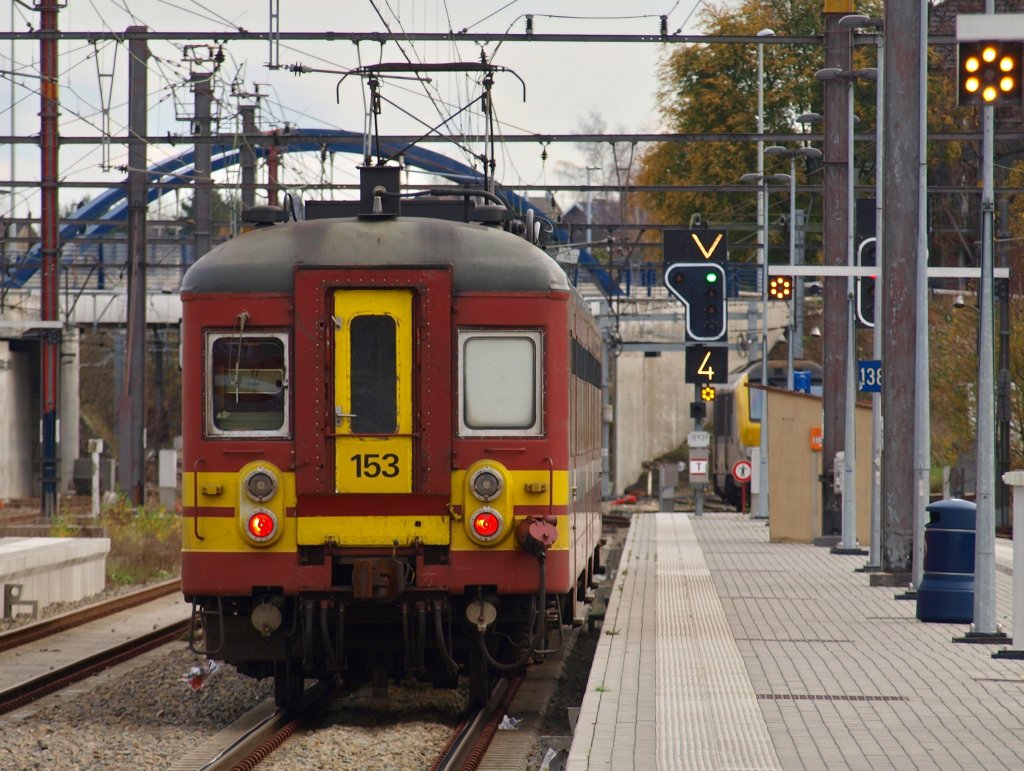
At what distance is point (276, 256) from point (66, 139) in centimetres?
1648

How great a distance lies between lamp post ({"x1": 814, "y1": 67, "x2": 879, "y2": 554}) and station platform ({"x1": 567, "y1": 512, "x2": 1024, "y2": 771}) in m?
3.74

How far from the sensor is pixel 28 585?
18.5 meters

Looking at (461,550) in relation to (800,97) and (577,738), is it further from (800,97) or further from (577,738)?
(800,97)

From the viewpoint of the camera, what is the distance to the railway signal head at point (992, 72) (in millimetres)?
12898

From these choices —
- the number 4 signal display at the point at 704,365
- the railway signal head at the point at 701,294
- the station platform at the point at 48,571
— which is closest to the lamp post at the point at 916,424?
the railway signal head at the point at 701,294

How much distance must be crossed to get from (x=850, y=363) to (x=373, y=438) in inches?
597

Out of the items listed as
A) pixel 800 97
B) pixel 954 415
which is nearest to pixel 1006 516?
pixel 954 415

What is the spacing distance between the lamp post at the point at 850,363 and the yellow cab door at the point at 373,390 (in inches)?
511

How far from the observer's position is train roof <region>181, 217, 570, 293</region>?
10.8m

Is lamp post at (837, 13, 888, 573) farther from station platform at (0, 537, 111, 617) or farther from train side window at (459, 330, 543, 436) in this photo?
A: station platform at (0, 537, 111, 617)

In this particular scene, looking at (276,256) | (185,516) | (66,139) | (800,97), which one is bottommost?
(185,516)

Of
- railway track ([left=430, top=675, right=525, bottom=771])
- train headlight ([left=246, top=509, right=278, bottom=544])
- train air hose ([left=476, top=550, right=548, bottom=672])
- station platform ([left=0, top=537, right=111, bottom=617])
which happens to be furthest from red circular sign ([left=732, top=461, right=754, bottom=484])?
train headlight ([left=246, top=509, right=278, bottom=544])

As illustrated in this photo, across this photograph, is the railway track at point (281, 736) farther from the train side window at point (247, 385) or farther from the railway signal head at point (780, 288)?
the railway signal head at point (780, 288)

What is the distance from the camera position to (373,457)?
1056cm
